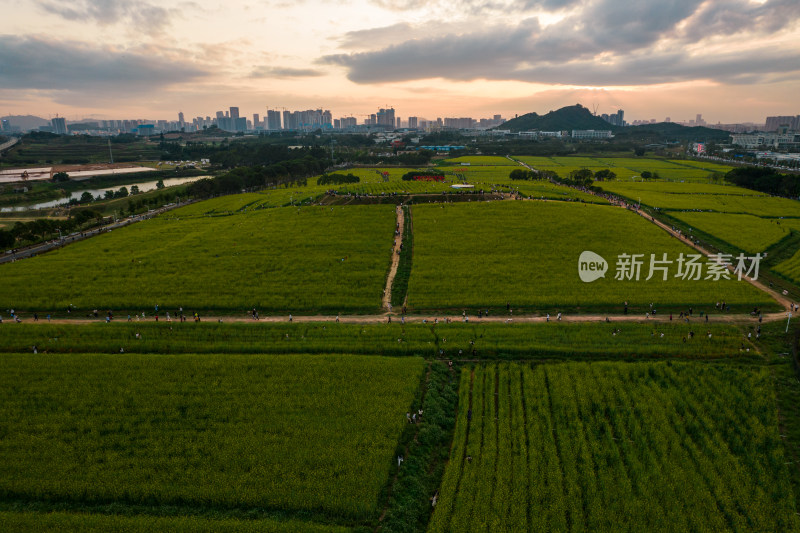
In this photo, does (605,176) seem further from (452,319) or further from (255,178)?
(452,319)

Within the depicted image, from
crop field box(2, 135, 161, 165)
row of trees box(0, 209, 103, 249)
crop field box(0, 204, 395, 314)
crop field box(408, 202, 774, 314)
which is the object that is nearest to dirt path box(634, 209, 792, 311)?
crop field box(408, 202, 774, 314)

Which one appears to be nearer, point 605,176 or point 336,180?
point 336,180

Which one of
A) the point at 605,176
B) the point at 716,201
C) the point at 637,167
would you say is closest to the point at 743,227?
the point at 716,201

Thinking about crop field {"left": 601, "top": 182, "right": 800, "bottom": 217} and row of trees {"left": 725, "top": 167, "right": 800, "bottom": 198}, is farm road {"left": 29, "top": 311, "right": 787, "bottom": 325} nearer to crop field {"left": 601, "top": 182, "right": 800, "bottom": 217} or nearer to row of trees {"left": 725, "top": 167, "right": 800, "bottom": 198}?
crop field {"left": 601, "top": 182, "right": 800, "bottom": 217}

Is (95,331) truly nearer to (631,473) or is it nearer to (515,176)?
(631,473)

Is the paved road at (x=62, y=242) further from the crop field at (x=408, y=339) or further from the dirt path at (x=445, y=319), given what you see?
the crop field at (x=408, y=339)

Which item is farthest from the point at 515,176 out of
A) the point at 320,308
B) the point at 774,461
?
the point at 774,461

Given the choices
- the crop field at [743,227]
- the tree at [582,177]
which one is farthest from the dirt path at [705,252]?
the tree at [582,177]
